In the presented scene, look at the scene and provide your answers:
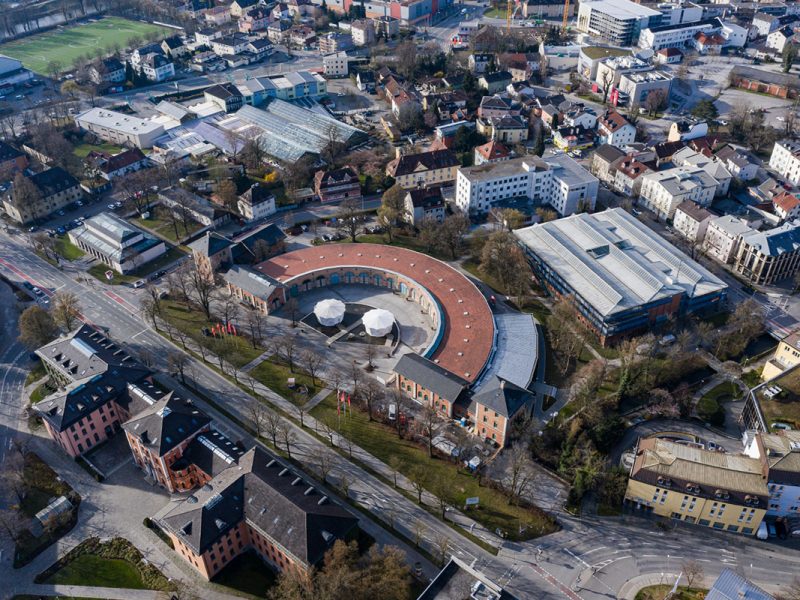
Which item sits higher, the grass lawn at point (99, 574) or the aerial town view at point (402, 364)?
the aerial town view at point (402, 364)

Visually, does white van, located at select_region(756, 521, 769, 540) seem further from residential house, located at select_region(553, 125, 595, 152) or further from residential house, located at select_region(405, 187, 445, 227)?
residential house, located at select_region(553, 125, 595, 152)

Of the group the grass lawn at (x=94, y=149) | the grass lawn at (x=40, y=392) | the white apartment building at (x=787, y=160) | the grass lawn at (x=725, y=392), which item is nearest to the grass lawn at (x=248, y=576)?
the grass lawn at (x=40, y=392)

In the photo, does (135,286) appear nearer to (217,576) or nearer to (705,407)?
(217,576)

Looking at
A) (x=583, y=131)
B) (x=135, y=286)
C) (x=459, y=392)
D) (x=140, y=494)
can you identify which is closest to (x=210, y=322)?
(x=135, y=286)

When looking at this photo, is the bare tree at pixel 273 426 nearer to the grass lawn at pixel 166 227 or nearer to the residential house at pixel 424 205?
the residential house at pixel 424 205

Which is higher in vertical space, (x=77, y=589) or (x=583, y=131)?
(x=583, y=131)

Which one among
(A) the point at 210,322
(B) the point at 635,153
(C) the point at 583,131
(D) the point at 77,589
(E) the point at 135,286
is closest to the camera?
(D) the point at 77,589

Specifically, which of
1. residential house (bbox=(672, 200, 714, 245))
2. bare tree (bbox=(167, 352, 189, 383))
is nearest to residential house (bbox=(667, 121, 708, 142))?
residential house (bbox=(672, 200, 714, 245))
